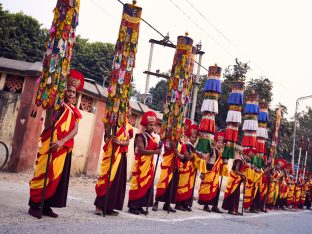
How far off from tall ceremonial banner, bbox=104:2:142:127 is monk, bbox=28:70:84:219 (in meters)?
0.97

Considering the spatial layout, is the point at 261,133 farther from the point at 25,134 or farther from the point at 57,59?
the point at 57,59

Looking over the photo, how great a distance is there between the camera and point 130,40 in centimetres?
633

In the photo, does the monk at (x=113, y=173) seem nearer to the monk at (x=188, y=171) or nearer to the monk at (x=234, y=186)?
the monk at (x=188, y=171)

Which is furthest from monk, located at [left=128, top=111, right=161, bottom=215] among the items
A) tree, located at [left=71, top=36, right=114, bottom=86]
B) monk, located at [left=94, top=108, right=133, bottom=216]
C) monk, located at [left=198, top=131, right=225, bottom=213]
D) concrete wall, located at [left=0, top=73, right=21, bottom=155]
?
tree, located at [left=71, top=36, right=114, bottom=86]

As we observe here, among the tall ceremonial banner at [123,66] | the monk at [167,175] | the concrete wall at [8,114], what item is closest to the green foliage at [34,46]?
the concrete wall at [8,114]

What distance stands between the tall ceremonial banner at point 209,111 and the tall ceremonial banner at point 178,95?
799 millimetres

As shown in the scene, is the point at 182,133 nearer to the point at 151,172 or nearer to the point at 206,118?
the point at 206,118

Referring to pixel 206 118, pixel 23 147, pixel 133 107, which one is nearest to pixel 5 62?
pixel 23 147

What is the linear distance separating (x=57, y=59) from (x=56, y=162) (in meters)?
1.43

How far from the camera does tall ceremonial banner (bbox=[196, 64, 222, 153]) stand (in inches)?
352

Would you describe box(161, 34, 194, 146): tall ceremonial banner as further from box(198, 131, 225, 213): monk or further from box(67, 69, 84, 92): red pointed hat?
box(67, 69, 84, 92): red pointed hat

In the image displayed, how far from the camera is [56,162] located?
5.00 m

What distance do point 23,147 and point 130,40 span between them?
5.60 meters

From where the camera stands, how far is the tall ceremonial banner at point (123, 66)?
6.15 meters
